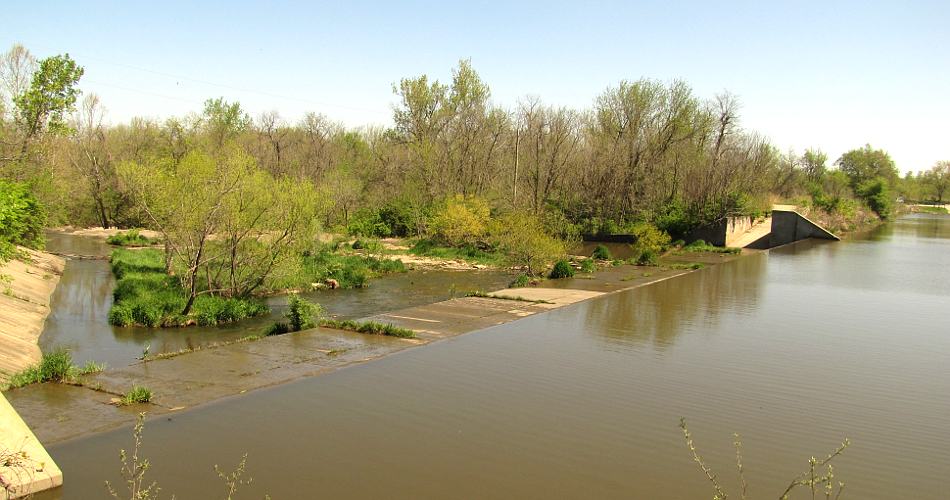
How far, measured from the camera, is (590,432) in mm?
10125

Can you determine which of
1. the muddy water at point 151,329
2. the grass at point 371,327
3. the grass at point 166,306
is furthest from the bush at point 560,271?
the grass at point 371,327

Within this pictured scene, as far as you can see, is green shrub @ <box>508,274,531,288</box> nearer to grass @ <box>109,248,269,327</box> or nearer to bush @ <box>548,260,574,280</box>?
bush @ <box>548,260,574,280</box>

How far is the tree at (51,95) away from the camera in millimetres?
25562

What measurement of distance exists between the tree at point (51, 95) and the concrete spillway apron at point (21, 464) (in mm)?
21020

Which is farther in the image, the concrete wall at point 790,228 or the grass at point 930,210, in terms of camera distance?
the grass at point 930,210

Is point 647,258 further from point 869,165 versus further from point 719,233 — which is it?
point 869,165

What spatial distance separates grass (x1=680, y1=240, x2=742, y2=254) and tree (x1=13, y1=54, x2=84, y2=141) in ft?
106

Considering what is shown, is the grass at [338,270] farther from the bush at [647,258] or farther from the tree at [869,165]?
the tree at [869,165]

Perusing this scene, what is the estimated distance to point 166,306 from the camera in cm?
1870

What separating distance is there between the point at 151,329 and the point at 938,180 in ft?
454

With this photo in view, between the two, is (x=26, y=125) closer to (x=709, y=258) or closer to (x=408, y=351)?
(x=408, y=351)

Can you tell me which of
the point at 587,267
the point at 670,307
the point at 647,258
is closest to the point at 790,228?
the point at 647,258

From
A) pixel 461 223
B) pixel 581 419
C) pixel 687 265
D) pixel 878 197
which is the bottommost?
pixel 581 419

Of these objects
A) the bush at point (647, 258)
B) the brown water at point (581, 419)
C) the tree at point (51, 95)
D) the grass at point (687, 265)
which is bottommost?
the brown water at point (581, 419)
